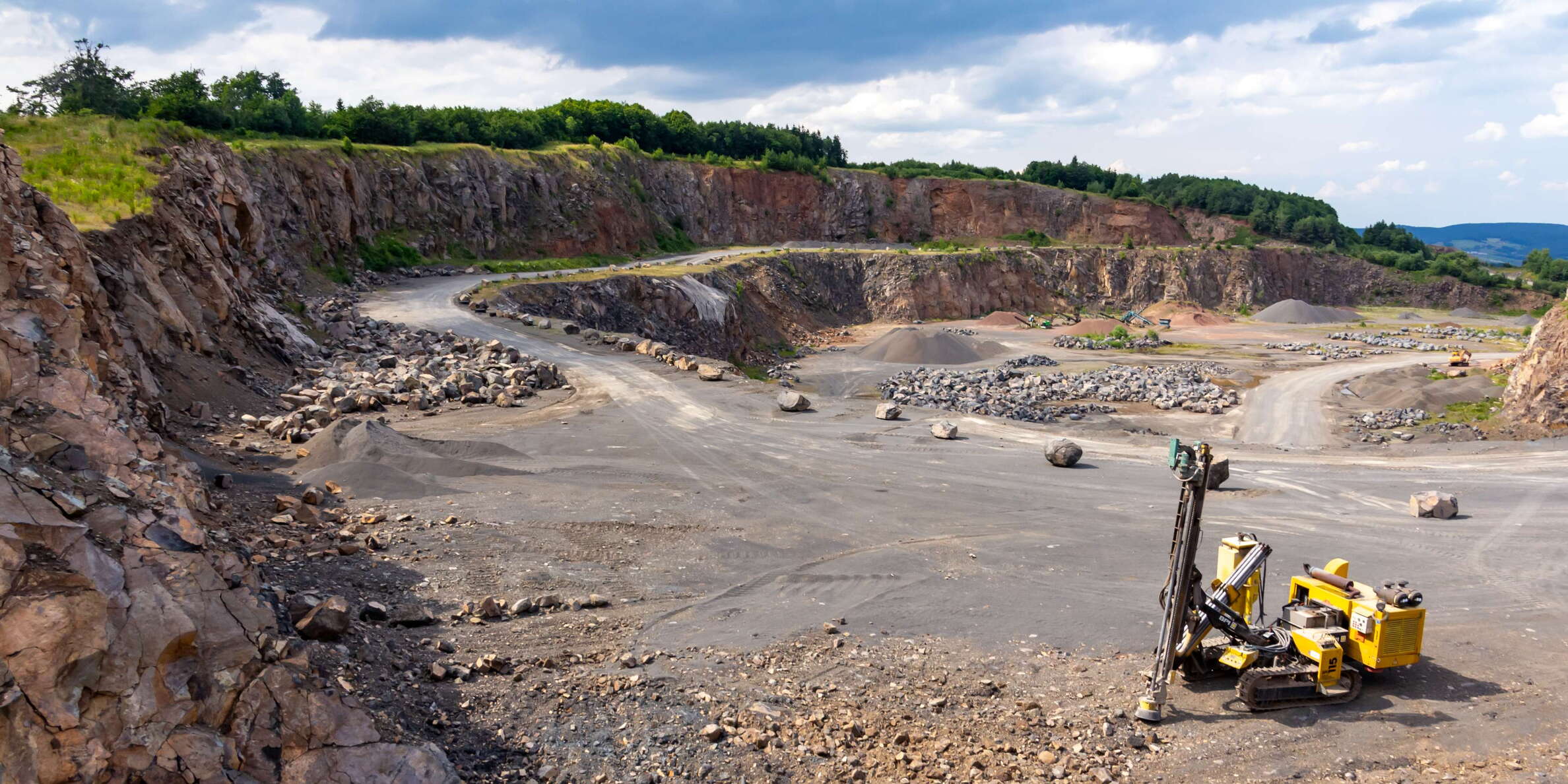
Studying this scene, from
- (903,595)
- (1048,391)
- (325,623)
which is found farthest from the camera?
(1048,391)

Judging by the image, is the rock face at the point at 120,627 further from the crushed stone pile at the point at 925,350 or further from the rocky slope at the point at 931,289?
the crushed stone pile at the point at 925,350

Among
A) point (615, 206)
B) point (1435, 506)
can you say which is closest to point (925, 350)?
point (615, 206)

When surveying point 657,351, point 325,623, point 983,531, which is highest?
point 657,351

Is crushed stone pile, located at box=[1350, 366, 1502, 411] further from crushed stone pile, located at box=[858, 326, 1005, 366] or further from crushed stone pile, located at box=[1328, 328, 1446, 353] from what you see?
crushed stone pile, located at box=[858, 326, 1005, 366]

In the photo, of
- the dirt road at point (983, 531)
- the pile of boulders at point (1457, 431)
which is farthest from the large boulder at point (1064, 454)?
the pile of boulders at point (1457, 431)

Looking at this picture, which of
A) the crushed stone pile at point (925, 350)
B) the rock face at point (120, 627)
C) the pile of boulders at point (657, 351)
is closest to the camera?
the rock face at point (120, 627)

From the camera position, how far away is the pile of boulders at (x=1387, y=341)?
5191 centimetres

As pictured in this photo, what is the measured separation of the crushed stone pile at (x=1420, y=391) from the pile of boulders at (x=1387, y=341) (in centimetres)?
1685

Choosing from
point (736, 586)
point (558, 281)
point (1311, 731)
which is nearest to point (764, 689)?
point (736, 586)

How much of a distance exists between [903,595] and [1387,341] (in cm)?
5611

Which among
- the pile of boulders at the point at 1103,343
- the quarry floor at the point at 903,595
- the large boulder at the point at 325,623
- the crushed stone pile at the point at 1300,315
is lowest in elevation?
the quarry floor at the point at 903,595

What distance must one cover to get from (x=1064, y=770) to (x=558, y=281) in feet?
111

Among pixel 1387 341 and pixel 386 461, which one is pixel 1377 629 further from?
pixel 1387 341

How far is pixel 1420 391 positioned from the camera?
32.2 m
